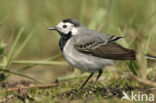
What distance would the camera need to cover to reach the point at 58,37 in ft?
21.6

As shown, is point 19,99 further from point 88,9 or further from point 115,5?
→ point 88,9

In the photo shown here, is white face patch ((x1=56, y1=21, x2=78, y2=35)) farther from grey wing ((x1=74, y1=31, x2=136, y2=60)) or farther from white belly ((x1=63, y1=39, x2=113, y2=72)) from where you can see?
white belly ((x1=63, y1=39, x2=113, y2=72))

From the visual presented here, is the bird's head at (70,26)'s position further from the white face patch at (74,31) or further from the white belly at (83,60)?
the white belly at (83,60)

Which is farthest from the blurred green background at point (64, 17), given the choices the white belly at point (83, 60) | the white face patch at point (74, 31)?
the white belly at point (83, 60)

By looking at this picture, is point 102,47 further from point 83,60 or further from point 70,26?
point 70,26

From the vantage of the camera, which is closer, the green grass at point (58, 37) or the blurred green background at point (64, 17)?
the green grass at point (58, 37)

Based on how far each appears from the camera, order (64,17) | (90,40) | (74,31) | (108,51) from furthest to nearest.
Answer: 1. (64,17)
2. (74,31)
3. (90,40)
4. (108,51)

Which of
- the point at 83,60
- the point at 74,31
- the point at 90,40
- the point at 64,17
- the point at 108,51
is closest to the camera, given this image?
the point at 83,60

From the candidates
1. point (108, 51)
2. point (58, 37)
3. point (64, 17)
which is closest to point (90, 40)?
point (108, 51)

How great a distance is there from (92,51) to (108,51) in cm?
22

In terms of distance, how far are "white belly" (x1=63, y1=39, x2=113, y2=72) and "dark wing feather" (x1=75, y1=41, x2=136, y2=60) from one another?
58 mm

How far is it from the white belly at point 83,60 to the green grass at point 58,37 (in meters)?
0.20

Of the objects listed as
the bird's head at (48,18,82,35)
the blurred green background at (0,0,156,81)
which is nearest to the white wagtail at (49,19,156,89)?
the bird's head at (48,18,82,35)

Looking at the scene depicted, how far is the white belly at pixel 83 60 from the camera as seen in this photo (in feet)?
15.1
